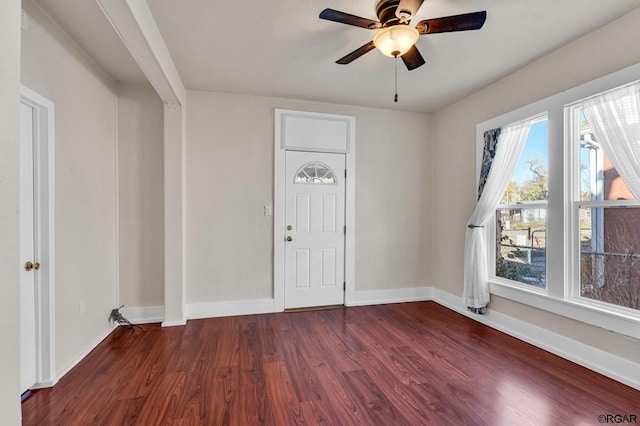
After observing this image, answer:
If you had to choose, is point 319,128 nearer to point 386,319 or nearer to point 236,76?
point 236,76

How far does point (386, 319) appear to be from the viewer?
353cm

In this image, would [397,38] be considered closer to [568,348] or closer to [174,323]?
[568,348]

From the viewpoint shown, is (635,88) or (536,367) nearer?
(635,88)

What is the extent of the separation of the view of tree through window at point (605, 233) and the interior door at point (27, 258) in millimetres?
4323

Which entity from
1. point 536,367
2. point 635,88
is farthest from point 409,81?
point 536,367

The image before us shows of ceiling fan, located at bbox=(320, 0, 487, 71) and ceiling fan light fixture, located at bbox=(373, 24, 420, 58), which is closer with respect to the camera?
ceiling fan, located at bbox=(320, 0, 487, 71)

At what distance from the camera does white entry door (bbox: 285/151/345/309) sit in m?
3.81

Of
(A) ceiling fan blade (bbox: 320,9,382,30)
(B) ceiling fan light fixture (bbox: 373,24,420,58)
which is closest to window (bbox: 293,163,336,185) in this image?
(B) ceiling fan light fixture (bbox: 373,24,420,58)

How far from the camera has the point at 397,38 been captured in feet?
6.48

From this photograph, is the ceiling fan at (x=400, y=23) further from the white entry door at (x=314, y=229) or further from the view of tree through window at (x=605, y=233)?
the white entry door at (x=314, y=229)

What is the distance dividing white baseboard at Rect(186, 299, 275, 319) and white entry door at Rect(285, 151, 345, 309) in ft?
Result: 0.99

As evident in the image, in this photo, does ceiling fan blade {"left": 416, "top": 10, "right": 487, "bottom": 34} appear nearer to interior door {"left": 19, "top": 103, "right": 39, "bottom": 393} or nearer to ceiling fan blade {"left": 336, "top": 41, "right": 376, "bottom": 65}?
ceiling fan blade {"left": 336, "top": 41, "right": 376, "bottom": 65}

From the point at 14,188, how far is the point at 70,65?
7.67 feet

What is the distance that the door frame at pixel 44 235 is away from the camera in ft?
6.97
